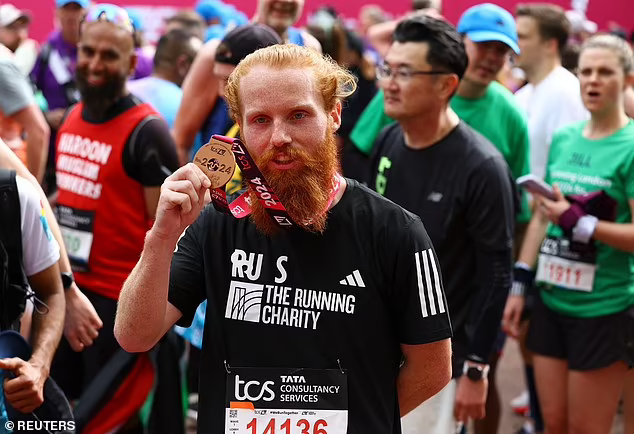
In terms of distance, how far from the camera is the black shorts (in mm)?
4496

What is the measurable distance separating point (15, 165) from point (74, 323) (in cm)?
60

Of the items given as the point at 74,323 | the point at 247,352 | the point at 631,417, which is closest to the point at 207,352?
the point at 247,352

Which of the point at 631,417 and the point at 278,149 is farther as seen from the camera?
the point at 631,417

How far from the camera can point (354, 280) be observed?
7.91 ft

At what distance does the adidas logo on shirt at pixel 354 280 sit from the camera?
2.41m

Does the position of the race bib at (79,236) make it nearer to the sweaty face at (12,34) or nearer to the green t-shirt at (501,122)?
the green t-shirt at (501,122)

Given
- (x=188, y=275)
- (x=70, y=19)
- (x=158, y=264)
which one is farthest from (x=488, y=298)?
(x=70, y=19)

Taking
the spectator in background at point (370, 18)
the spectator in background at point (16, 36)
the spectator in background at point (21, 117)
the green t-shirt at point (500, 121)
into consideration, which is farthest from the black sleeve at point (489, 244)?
the spectator in background at point (370, 18)

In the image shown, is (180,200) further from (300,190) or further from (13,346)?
(13,346)

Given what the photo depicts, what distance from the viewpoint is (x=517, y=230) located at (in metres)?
5.73

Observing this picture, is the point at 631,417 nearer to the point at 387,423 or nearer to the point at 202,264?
the point at 387,423

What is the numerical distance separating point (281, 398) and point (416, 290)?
43 cm

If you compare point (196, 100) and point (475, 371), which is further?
point (196, 100)

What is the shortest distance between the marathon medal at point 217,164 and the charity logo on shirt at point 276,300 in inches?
11.9
